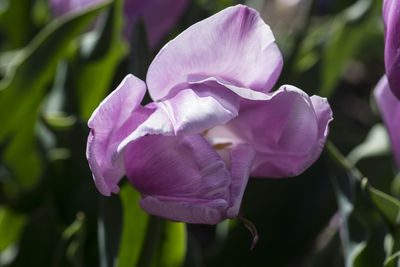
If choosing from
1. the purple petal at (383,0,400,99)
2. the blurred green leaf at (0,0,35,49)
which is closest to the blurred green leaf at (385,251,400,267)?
the purple petal at (383,0,400,99)

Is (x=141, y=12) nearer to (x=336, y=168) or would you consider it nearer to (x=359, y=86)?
(x=336, y=168)

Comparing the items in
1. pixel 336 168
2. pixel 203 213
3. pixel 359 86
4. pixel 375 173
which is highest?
pixel 203 213

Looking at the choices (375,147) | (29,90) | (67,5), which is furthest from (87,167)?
(375,147)

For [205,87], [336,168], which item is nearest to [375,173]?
[336,168]

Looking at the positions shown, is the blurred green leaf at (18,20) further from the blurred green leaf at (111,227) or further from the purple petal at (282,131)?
the purple petal at (282,131)

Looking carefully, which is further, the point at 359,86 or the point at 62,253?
the point at 359,86

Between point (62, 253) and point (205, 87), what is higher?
point (205, 87)
